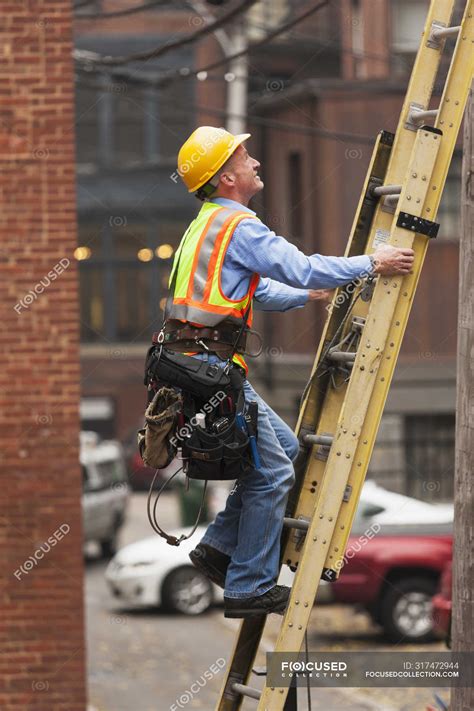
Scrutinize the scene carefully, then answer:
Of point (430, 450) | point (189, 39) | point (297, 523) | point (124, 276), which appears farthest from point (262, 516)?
point (124, 276)

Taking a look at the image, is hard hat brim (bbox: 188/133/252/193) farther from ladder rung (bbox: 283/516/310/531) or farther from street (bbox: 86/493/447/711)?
street (bbox: 86/493/447/711)

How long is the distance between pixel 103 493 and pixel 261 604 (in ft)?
56.6

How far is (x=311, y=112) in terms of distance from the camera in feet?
83.6

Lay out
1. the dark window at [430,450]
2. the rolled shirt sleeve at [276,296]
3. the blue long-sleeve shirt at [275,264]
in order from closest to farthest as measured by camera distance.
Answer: the blue long-sleeve shirt at [275,264]
the rolled shirt sleeve at [276,296]
the dark window at [430,450]

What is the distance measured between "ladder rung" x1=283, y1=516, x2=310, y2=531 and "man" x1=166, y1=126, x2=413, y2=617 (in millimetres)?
115

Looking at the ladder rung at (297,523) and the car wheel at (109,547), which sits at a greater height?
the ladder rung at (297,523)

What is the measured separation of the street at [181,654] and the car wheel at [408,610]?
0.17 m

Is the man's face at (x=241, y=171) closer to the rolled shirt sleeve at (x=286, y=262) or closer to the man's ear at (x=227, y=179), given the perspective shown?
the man's ear at (x=227, y=179)

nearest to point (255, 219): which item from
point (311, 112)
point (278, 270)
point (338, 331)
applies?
point (278, 270)

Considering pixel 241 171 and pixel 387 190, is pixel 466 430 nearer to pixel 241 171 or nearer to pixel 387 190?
pixel 387 190

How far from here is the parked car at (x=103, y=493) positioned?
2206 centimetres

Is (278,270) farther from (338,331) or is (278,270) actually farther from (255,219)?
(338,331)

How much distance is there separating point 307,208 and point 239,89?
5.48m

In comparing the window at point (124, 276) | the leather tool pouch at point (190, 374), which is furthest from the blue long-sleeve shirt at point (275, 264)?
the window at point (124, 276)
